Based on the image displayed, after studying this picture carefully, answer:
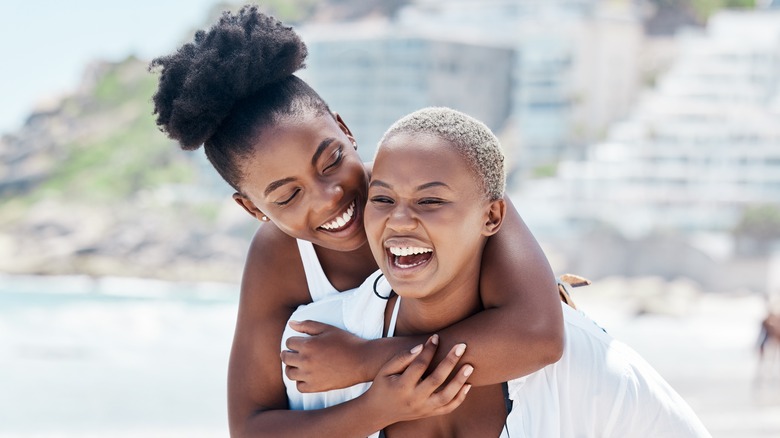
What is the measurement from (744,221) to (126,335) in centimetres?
2427

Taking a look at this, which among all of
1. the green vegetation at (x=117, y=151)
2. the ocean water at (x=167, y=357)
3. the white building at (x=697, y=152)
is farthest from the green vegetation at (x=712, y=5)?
the green vegetation at (x=117, y=151)

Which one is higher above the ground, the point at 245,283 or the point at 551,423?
the point at 245,283

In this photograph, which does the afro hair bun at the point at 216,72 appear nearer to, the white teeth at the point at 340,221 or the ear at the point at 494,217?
the white teeth at the point at 340,221

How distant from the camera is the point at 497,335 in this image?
196 cm

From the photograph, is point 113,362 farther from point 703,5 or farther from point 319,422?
point 703,5

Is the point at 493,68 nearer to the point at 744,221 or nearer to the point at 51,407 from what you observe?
the point at 744,221

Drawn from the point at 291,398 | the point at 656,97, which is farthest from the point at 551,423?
the point at 656,97

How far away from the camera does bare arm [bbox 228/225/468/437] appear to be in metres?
1.93

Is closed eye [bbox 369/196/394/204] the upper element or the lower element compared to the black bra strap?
upper

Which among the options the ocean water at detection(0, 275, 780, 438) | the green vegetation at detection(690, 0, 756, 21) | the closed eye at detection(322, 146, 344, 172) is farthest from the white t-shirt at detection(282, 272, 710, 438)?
the green vegetation at detection(690, 0, 756, 21)

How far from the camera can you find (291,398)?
7.25 ft

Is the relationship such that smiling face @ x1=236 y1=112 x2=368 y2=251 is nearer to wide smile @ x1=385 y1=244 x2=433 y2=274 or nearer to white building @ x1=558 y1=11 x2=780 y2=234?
wide smile @ x1=385 y1=244 x2=433 y2=274

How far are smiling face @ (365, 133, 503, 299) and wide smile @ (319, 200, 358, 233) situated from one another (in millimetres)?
334

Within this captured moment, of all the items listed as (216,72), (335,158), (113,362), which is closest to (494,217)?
(335,158)
